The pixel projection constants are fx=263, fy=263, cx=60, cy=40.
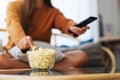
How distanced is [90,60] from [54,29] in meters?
0.60

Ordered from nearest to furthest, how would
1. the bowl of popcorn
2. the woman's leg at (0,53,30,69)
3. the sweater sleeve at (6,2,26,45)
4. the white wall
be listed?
the bowl of popcorn, the woman's leg at (0,53,30,69), the sweater sleeve at (6,2,26,45), the white wall

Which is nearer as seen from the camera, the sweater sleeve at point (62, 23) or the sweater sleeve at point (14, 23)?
the sweater sleeve at point (14, 23)

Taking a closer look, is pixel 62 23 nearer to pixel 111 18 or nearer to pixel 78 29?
pixel 78 29

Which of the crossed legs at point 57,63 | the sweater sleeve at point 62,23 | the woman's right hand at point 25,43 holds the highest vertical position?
the sweater sleeve at point 62,23

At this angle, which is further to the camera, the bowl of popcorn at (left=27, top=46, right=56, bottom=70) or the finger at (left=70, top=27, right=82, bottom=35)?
the finger at (left=70, top=27, right=82, bottom=35)

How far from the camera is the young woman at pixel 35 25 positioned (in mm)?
1568

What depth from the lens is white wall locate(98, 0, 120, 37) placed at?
329 cm

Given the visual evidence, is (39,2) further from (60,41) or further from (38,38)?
(60,41)

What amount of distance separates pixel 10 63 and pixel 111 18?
221 centimetres

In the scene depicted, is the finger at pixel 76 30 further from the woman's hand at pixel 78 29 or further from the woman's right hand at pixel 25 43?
the woman's right hand at pixel 25 43

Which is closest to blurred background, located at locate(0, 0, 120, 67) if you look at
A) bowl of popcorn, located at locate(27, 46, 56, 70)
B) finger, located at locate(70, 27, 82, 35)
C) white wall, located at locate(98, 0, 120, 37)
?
white wall, located at locate(98, 0, 120, 37)

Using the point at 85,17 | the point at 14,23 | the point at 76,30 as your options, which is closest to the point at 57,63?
the point at 76,30

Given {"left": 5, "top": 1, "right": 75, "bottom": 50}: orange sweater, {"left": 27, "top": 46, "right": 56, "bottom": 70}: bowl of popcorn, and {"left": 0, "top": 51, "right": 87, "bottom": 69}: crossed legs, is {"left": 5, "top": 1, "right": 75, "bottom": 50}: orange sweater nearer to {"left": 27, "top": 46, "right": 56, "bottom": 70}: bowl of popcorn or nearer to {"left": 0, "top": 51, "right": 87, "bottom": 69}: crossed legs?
{"left": 0, "top": 51, "right": 87, "bottom": 69}: crossed legs

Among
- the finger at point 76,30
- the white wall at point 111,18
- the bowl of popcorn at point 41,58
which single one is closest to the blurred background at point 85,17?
the white wall at point 111,18
